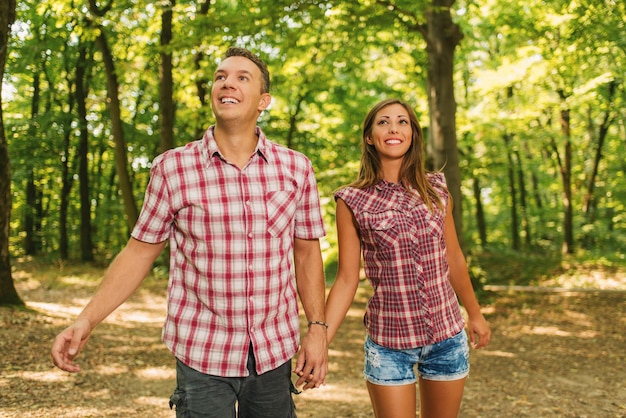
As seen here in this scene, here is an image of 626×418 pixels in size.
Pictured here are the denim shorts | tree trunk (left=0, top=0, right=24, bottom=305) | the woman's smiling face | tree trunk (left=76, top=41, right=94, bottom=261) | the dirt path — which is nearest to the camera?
the denim shorts

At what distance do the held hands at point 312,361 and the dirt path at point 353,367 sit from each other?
337cm

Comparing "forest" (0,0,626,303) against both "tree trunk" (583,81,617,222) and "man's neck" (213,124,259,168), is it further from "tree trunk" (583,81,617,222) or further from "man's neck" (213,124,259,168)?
"man's neck" (213,124,259,168)

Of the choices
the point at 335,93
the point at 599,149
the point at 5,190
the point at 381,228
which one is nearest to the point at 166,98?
the point at 335,93

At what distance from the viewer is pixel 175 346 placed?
2.31m

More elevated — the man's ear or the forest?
the forest

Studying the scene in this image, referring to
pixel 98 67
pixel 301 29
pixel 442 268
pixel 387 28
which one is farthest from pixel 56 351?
pixel 98 67

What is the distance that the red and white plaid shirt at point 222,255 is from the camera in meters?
2.28

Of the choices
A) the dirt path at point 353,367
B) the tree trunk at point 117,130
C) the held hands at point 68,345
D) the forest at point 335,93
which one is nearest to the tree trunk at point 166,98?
the forest at point 335,93

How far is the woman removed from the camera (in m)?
2.84

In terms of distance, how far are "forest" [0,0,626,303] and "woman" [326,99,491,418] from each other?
19.5ft

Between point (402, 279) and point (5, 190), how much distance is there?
7219 mm

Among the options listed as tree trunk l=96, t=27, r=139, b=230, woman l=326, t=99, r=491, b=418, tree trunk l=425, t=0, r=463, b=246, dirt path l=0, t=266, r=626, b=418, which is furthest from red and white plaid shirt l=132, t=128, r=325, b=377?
tree trunk l=96, t=27, r=139, b=230

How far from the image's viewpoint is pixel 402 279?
2.87 m

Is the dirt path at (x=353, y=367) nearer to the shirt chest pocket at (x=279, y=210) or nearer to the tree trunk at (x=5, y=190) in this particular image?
the tree trunk at (x=5, y=190)
